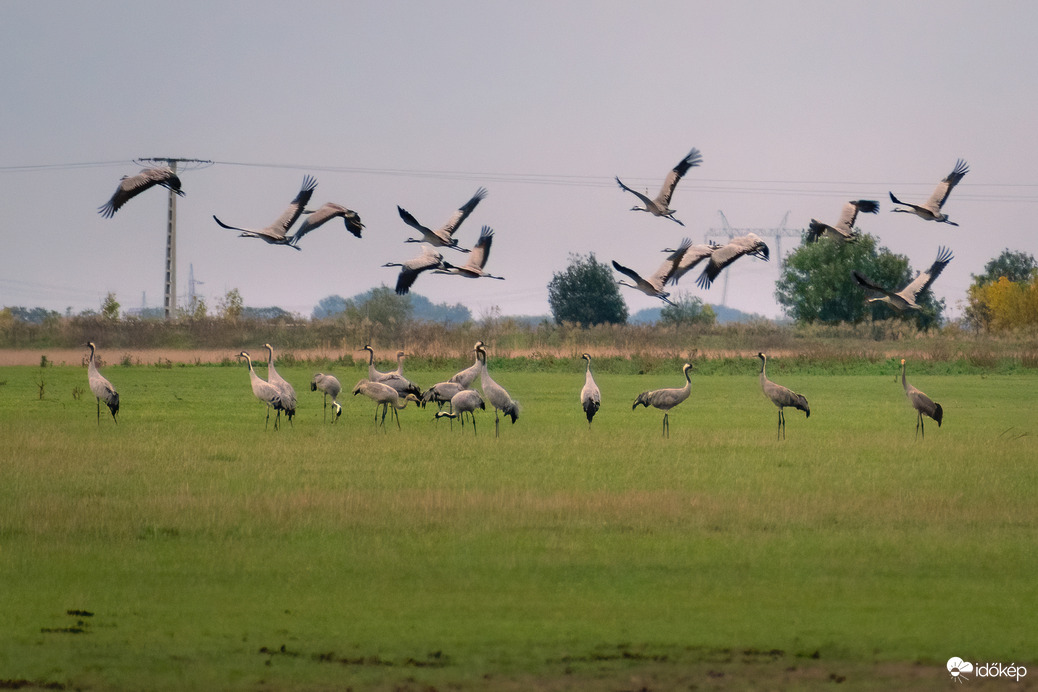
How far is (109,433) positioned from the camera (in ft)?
77.7

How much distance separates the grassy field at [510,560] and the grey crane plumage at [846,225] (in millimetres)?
3263

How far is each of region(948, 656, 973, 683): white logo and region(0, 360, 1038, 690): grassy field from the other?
0.10m

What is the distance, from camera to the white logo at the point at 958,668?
8.16 meters

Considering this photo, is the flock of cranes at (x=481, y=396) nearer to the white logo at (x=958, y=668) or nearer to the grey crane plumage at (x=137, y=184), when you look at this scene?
the grey crane plumage at (x=137, y=184)

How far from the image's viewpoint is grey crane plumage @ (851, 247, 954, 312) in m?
18.8

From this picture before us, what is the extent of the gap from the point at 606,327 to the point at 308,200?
52117mm

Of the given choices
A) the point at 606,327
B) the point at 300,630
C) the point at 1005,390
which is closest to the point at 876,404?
Result: the point at 1005,390

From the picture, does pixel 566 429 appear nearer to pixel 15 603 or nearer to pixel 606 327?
pixel 15 603

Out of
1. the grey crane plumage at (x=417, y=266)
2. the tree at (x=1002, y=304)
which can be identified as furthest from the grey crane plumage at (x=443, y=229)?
the tree at (x=1002, y=304)

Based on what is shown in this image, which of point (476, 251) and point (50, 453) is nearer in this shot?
point (50, 453)

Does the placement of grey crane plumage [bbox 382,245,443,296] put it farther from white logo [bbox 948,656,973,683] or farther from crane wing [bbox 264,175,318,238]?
white logo [bbox 948,656,973,683]

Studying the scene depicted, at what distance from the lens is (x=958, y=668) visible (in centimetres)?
826

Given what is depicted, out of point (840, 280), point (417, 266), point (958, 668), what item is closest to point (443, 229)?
point (417, 266)

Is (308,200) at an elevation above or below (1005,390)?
above
